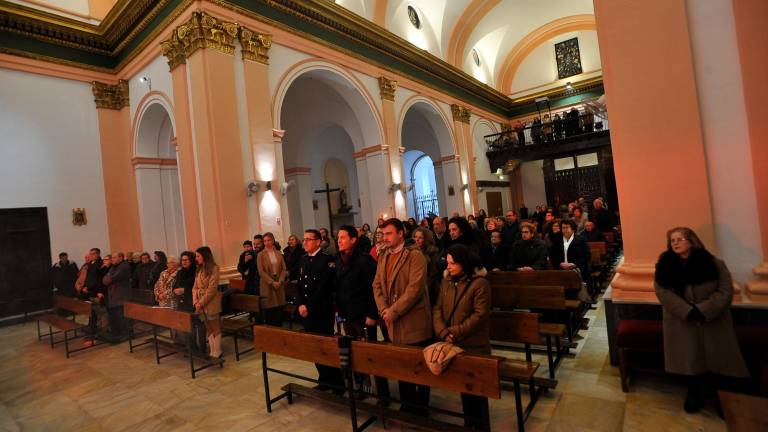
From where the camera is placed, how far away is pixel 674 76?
3.27 m

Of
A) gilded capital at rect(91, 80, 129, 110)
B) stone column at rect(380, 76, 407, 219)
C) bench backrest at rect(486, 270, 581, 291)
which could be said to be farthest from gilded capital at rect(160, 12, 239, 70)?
bench backrest at rect(486, 270, 581, 291)

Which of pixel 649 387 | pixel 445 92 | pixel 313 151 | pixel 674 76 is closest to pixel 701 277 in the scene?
pixel 649 387

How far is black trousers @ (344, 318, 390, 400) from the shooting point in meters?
3.39

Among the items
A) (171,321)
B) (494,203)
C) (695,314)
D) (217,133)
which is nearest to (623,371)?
(695,314)

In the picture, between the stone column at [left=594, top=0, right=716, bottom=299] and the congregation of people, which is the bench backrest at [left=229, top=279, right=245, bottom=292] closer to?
the congregation of people

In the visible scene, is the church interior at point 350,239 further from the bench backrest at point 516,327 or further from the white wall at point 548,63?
the white wall at point 548,63

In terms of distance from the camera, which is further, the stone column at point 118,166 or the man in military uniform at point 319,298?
the stone column at point 118,166

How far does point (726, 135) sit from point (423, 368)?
3.06 metres

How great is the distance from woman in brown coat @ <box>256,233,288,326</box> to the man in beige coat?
114 inches

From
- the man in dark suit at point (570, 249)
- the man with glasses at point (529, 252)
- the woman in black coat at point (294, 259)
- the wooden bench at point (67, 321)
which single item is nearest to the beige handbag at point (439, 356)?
the man with glasses at point (529, 252)

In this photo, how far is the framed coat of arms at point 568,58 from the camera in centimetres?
1998

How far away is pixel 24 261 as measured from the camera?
9.10 meters

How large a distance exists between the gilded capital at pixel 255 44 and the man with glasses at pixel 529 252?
6.58 meters

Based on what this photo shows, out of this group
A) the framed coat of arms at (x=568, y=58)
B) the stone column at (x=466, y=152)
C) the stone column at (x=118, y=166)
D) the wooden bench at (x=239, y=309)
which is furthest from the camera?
the framed coat of arms at (x=568, y=58)
